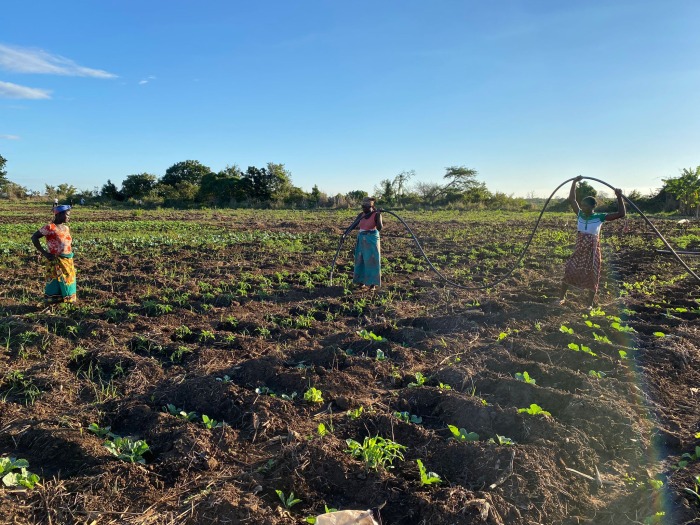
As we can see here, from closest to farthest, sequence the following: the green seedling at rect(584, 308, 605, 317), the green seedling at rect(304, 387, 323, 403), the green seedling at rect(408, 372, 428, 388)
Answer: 1. the green seedling at rect(304, 387, 323, 403)
2. the green seedling at rect(408, 372, 428, 388)
3. the green seedling at rect(584, 308, 605, 317)

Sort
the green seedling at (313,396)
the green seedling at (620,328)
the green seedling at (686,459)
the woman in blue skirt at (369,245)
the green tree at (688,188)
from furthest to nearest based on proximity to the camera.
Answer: the green tree at (688,188)
the woman in blue skirt at (369,245)
the green seedling at (620,328)
the green seedling at (313,396)
the green seedling at (686,459)

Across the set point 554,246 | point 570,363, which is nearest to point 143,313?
point 570,363

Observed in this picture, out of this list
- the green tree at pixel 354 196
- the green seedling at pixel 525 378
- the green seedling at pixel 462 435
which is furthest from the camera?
the green tree at pixel 354 196

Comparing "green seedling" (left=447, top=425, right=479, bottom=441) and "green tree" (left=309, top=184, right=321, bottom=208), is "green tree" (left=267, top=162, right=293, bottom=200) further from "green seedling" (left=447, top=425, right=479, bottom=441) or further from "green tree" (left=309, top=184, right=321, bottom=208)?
"green seedling" (left=447, top=425, right=479, bottom=441)

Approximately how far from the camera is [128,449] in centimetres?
330

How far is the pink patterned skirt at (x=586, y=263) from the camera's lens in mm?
6871

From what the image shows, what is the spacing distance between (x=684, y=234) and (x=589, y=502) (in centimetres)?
1798

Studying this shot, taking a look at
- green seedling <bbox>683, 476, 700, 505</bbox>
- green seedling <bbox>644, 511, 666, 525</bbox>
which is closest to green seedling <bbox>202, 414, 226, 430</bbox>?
green seedling <bbox>644, 511, 666, 525</bbox>

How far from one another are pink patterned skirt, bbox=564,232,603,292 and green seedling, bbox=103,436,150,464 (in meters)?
6.21

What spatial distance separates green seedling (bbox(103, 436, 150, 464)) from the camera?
10.6ft

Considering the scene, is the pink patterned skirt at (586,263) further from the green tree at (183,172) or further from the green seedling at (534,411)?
the green tree at (183,172)

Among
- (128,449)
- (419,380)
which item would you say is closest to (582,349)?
(419,380)

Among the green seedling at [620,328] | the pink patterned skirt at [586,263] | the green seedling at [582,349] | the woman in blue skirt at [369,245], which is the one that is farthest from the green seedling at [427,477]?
the woman in blue skirt at [369,245]

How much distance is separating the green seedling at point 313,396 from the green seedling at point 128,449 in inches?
52.2
